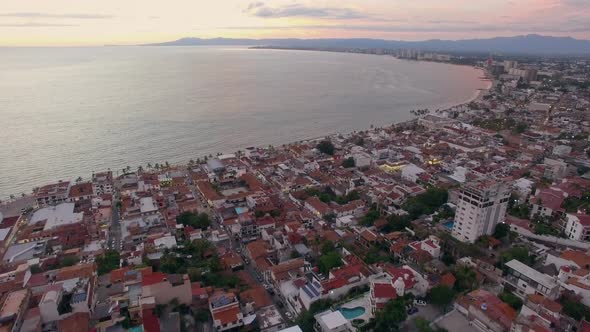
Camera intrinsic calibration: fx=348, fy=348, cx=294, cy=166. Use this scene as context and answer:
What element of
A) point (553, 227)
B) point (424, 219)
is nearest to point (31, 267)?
point (424, 219)

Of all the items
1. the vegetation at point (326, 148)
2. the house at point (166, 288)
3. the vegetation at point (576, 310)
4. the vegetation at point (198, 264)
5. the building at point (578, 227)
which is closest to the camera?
the vegetation at point (576, 310)

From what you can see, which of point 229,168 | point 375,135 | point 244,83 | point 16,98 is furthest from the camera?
point 244,83

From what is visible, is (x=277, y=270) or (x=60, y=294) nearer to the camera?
(x=60, y=294)

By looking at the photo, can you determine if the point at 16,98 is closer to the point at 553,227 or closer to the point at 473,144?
the point at 473,144

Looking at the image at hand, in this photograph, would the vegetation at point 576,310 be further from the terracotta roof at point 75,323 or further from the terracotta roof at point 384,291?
the terracotta roof at point 75,323

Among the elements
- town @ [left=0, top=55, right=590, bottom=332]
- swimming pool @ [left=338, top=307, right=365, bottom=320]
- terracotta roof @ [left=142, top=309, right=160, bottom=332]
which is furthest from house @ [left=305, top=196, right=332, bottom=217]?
terracotta roof @ [left=142, top=309, right=160, bottom=332]

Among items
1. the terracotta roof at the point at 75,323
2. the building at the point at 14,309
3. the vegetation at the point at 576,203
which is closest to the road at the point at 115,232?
the building at the point at 14,309

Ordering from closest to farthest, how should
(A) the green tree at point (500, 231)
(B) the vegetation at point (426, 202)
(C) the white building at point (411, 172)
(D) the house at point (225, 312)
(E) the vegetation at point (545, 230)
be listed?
(D) the house at point (225, 312) → (A) the green tree at point (500, 231) → (E) the vegetation at point (545, 230) → (B) the vegetation at point (426, 202) → (C) the white building at point (411, 172)
